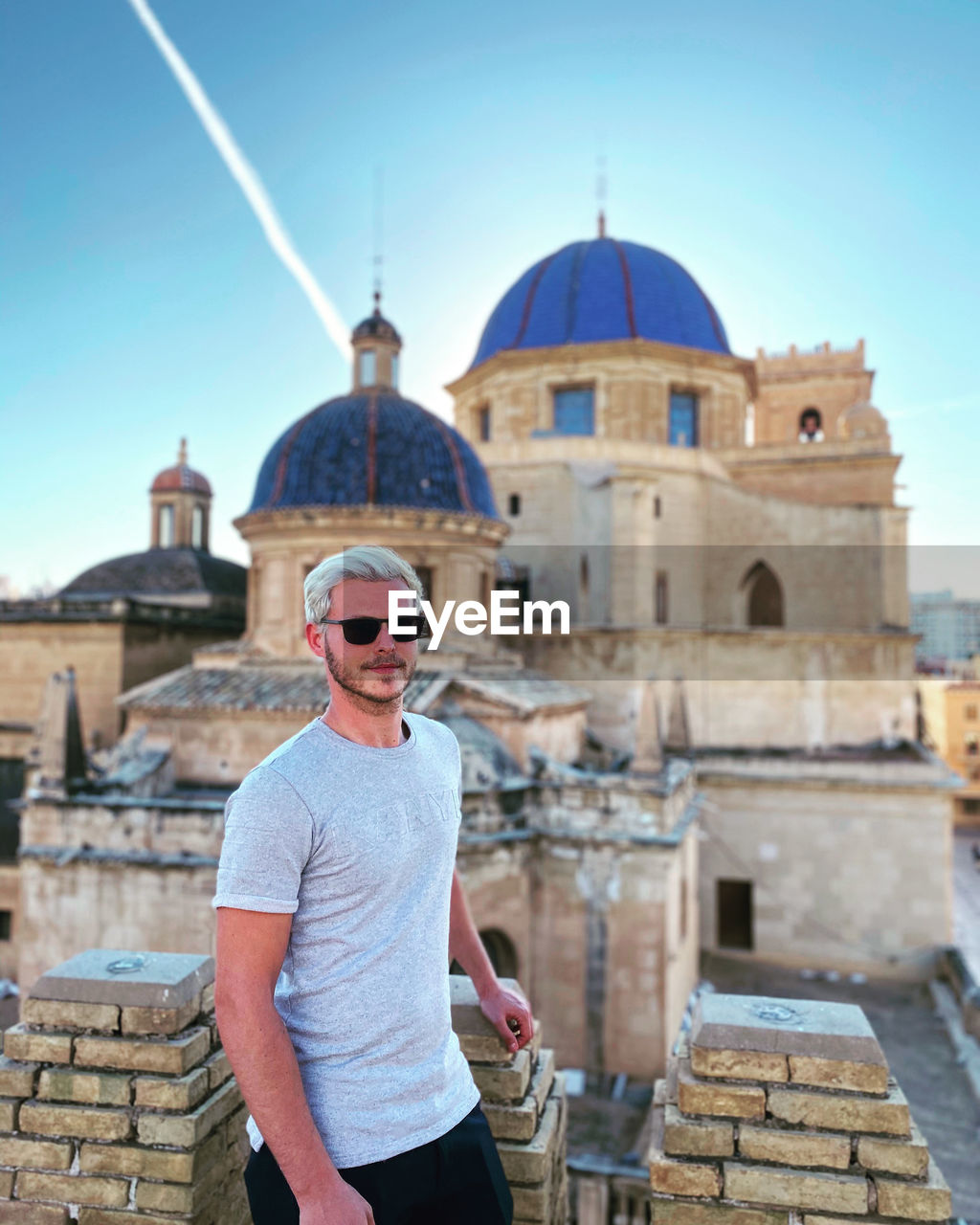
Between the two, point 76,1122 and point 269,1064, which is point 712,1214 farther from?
point 76,1122

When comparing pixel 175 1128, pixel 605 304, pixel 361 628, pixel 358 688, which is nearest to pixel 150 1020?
pixel 175 1128

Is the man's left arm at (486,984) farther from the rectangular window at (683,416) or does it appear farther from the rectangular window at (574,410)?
the rectangular window at (683,416)

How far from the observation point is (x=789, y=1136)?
9.77ft

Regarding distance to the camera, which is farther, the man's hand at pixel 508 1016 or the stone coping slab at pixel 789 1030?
the man's hand at pixel 508 1016

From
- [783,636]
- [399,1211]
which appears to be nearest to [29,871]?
[399,1211]

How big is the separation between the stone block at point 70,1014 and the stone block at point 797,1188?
7.37ft

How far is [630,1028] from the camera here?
43.6ft

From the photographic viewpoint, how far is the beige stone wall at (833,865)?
19266 millimetres

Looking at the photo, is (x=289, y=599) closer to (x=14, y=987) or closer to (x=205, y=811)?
(x=205, y=811)

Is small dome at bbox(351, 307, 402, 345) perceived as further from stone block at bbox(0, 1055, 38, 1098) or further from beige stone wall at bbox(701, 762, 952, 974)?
stone block at bbox(0, 1055, 38, 1098)

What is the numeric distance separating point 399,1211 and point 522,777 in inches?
471

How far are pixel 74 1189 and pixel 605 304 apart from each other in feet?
86.1

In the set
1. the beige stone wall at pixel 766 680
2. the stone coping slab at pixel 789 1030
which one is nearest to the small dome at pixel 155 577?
the beige stone wall at pixel 766 680

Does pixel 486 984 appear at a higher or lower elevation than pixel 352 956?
lower
